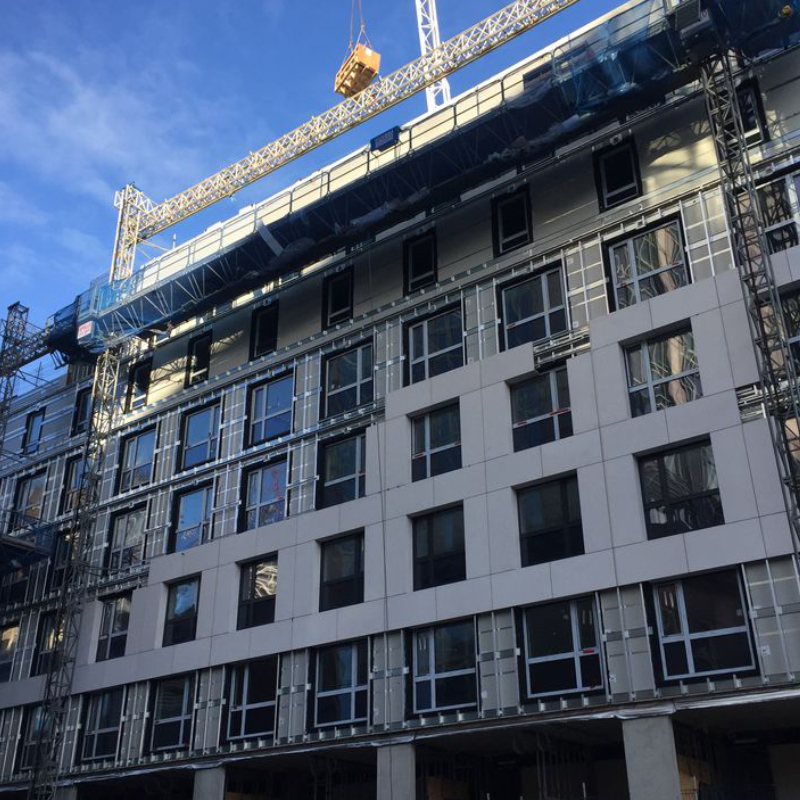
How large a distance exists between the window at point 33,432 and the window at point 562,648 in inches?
1109

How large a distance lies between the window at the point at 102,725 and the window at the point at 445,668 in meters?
12.7

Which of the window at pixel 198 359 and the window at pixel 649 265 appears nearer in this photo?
the window at pixel 649 265

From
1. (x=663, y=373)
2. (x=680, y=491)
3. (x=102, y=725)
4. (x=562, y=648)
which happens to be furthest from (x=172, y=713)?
(x=663, y=373)

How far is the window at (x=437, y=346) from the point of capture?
103ft

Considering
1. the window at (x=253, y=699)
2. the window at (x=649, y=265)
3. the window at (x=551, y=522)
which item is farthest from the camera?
the window at (x=253, y=699)

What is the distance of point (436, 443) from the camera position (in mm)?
30547

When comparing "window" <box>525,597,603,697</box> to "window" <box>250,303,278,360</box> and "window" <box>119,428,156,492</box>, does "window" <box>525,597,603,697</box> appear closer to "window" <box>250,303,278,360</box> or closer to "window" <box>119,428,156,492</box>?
"window" <box>250,303,278,360</box>

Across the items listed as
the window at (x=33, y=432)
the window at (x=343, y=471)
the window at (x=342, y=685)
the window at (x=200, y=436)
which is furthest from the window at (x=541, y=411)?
the window at (x=33, y=432)

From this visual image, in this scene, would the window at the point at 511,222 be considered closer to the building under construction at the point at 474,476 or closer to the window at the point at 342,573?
the building under construction at the point at 474,476

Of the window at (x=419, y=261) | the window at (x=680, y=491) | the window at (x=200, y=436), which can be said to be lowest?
the window at (x=680, y=491)

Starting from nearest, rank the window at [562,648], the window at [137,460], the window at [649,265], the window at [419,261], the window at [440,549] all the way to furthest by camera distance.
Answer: the window at [562,648] < the window at [649,265] < the window at [440,549] < the window at [419,261] < the window at [137,460]

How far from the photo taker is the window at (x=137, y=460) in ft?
129

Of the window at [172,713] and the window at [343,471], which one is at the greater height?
the window at [343,471]

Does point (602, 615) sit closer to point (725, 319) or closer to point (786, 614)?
point (786, 614)
